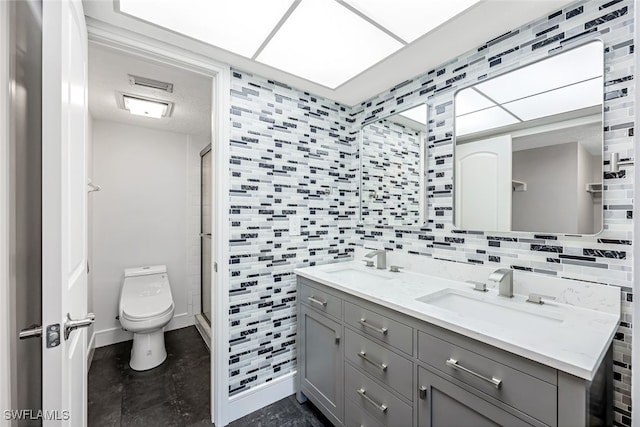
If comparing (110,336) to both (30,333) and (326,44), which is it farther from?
(326,44)

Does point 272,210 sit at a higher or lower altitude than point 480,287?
higher

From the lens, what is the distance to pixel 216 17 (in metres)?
1.25

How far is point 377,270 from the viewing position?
6.14 ft

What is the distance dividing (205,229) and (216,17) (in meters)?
2.21

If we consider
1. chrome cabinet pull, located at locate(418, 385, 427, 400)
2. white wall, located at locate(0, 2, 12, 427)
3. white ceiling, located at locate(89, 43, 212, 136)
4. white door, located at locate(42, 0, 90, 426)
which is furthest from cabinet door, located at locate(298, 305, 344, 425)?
white ceiling, located at locate(89, 43, 212, 136)

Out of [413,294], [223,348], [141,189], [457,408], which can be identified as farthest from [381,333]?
[141,189]

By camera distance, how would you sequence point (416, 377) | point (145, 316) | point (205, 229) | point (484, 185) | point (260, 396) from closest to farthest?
point (416, 377) → point (484, 185) → point (260, 396) → point (145, 316) → point (205, 229)

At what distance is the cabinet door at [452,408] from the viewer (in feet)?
2.82

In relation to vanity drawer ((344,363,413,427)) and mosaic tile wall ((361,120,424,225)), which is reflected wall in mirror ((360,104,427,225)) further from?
vanity drawer ((344,363,413,427))

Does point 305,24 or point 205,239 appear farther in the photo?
point 205,239

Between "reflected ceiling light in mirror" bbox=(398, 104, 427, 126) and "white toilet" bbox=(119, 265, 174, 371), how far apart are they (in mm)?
2440

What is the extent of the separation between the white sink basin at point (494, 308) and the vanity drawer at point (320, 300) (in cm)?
46

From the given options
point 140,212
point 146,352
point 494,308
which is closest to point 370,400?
point 494,308

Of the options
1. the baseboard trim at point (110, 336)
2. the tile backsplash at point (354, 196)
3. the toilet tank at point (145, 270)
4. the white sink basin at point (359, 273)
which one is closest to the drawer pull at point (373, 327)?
the white sink basin at point (359, 273)
